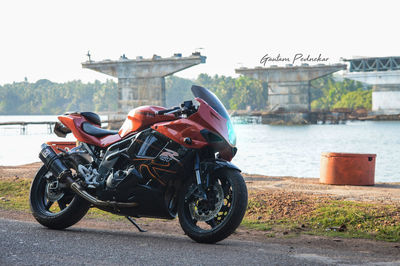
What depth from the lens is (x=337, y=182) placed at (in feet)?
50.7

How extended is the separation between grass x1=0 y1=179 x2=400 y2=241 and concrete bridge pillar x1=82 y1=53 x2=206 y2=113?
232 feet

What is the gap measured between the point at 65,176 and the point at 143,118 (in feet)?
4.61

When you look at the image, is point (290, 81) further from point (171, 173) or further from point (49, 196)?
point (171, 173)

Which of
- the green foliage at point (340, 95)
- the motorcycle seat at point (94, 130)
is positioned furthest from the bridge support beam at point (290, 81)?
the motorcycle seat at point (94, 130)

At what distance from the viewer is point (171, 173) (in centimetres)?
732

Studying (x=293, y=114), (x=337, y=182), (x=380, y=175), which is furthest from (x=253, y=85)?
(x=337, y=182)

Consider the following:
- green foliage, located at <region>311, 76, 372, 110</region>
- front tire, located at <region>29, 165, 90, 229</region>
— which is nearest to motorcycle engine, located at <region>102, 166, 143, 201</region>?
front tire, located at <region>29, 165, 90, 229</region>

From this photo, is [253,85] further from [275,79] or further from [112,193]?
[112,193]

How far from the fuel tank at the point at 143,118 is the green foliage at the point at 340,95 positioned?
14652 cm

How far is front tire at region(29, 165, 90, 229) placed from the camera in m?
8.19

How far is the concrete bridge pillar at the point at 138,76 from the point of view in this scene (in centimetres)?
8281

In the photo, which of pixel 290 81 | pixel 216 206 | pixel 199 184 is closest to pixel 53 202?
pixel 199 184

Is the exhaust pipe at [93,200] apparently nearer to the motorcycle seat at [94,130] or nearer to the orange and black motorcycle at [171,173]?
the orange and black motorcycle at [171,173]

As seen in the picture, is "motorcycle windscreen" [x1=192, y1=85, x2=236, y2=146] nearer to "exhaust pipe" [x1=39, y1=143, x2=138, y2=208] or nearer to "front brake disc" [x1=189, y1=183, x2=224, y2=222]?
"front brake disc" [x1=189, y1=183, x2=224, y2=222]
